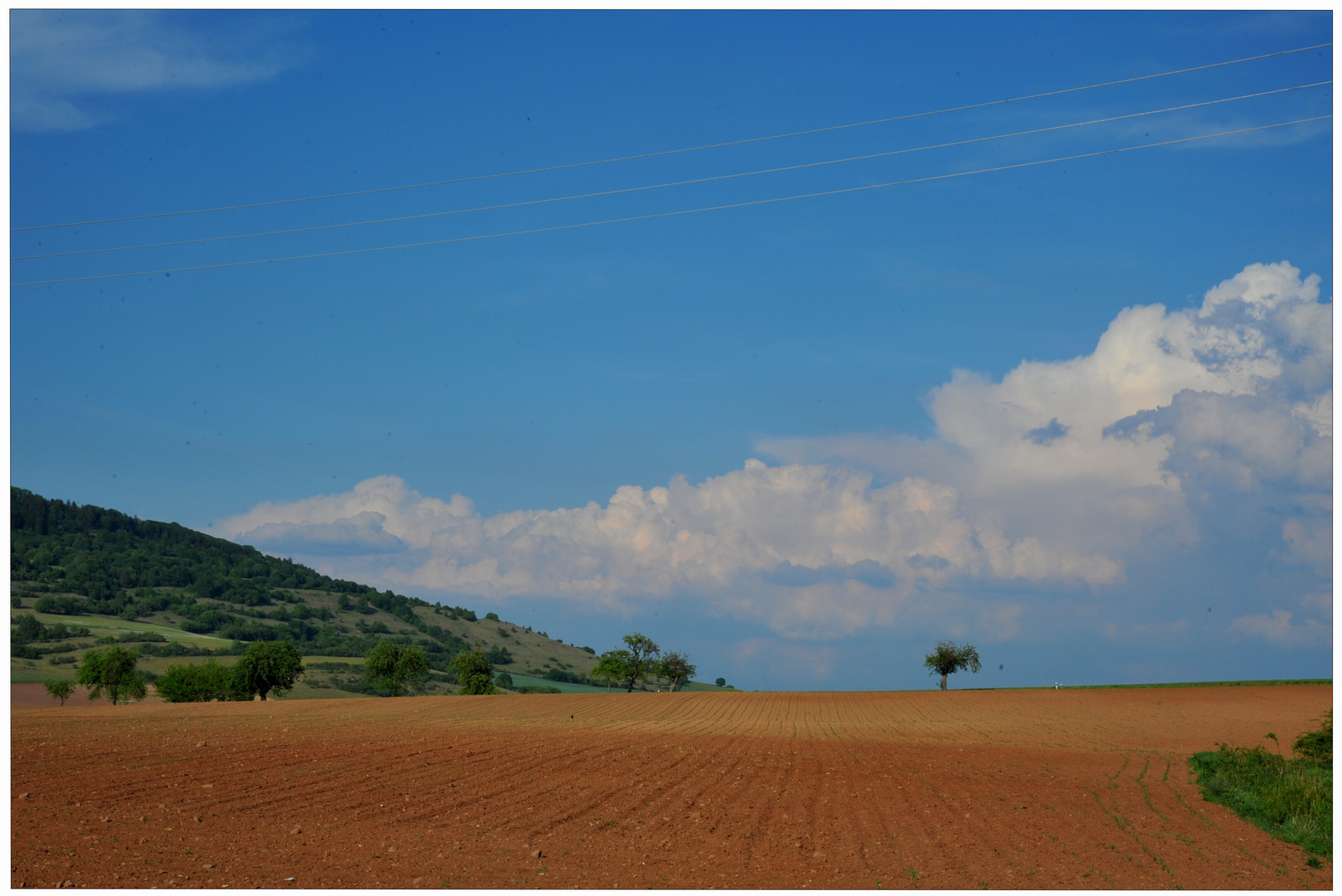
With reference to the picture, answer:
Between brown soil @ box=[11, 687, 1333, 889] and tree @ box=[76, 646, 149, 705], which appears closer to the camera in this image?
brown soil @ box=[11, 687, 1333, 889]

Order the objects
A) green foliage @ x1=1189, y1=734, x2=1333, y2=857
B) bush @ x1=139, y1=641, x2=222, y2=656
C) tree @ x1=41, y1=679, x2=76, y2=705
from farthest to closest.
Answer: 1. bush @ x1=139, y1=641, x2=222, y2=656
2. tree @ x1=41, y1=679, x2=76, y2=705
3. green foliage @ x1=1189, y1=734, x2=1333, y2=857

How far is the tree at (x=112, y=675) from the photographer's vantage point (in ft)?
A: 305

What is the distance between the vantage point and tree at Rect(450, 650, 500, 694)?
106750 mm

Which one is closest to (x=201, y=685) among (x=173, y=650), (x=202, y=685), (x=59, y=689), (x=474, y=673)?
(x=202, y=685)

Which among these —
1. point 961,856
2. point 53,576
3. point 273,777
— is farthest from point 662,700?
point 53,576

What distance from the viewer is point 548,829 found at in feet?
60.3

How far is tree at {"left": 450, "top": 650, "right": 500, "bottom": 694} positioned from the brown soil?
66.2 metres

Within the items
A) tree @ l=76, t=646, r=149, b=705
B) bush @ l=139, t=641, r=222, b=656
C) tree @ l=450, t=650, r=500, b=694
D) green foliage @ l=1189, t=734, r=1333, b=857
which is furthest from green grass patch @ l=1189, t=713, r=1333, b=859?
bush @ l=139, t=641, r=222, b=656

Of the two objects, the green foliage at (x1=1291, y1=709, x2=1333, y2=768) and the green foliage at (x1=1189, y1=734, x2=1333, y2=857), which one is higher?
the green foliage at (x1=1291, y1=709, x2=1333, y2=768)

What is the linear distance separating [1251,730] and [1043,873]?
46.8m

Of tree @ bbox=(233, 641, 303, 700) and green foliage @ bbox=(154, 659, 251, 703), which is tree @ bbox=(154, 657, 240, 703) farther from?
tree @ bbox=(233, 641, 303, 700)

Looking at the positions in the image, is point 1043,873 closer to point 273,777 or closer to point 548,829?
point 548,829

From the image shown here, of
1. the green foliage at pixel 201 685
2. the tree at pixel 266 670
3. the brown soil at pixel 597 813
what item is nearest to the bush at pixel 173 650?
the green foliage at pixel 201 685

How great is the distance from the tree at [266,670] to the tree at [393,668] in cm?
874
